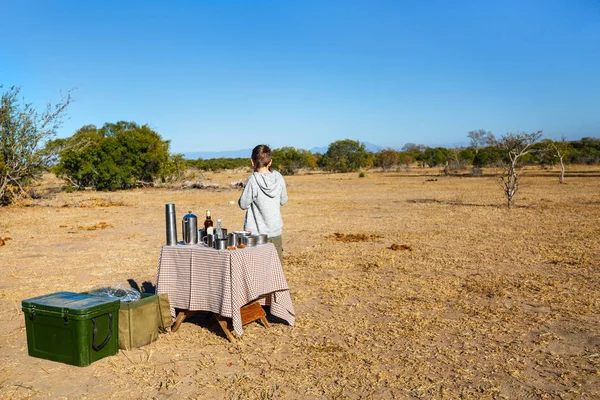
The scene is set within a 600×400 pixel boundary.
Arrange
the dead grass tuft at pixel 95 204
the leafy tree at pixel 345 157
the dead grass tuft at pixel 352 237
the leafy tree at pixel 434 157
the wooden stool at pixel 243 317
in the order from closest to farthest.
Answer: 1. the wooden stool at pixel 243 317
2. the dead grass tuft at pixel 352 237
3. the dead grass tuft at pixel 95 204
4. the leafy tree at pixel 345 157
5. the leafy tree at pixel 434 157

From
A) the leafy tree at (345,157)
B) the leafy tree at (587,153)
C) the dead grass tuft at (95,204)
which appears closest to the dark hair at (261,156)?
the dead grass tuft at (95,204)

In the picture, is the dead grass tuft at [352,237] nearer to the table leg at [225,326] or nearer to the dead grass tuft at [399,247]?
the dead grass tuft at [399,247]

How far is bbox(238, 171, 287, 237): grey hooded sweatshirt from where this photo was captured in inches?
220

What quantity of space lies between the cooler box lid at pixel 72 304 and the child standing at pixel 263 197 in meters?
1.64

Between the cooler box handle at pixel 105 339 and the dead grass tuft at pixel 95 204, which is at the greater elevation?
the dead grass tuft at pixel 95 204

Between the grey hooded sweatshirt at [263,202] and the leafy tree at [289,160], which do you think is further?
the leafy tree at [289,160]

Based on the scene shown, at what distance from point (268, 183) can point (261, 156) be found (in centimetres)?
29

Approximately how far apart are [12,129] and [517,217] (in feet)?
57.9

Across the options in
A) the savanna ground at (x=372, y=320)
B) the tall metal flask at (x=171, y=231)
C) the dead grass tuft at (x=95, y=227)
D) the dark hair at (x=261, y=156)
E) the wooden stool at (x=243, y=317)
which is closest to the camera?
the savanna ground at (x=372, y=320)

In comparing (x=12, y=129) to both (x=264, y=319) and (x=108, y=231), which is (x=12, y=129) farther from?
(x=264, y=319)

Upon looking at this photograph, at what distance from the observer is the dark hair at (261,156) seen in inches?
218

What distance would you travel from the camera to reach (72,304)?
4.62 metres

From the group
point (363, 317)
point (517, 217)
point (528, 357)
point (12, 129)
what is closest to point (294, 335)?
point (363, 317)

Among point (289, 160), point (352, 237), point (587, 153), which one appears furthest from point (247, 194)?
point (587, 153)
